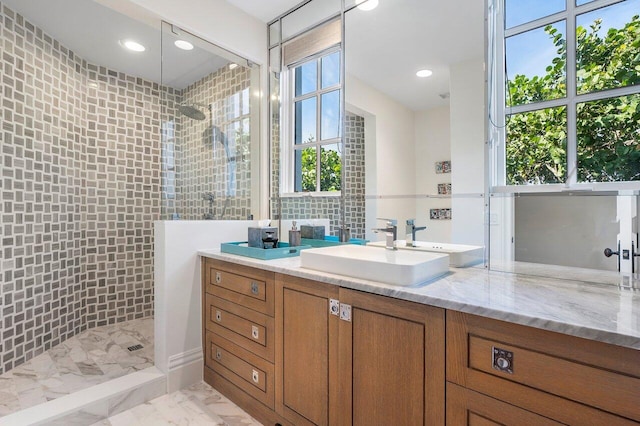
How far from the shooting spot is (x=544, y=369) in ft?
2.99

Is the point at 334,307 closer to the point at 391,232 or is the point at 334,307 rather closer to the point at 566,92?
the point at 391,232

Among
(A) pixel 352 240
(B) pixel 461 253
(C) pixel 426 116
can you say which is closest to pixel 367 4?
(C) pixel 426 116

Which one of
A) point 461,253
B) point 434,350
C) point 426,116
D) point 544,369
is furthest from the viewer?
point 426,116

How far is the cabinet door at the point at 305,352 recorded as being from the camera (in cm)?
146

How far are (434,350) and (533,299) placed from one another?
378mm

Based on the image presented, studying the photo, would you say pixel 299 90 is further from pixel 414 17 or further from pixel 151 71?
pixel 151 71

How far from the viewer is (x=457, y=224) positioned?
1.75 m

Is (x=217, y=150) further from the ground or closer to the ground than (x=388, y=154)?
further from the ground

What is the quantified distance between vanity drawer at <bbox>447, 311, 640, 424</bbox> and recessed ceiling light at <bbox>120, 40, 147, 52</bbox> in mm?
3235

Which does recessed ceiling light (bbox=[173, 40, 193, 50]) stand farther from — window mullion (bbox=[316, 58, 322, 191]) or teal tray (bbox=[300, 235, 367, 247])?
teal tray (bbox=[300, 235, 367, 247])

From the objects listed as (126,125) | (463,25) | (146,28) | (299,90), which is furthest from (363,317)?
(126,125)

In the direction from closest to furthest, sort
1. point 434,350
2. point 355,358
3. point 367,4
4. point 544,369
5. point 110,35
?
point 544,369 → point 434,350 → point 355,358 → point 367,4 → point 110,35

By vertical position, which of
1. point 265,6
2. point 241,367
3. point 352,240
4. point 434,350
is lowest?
point 241,367

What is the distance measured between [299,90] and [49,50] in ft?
6.91
